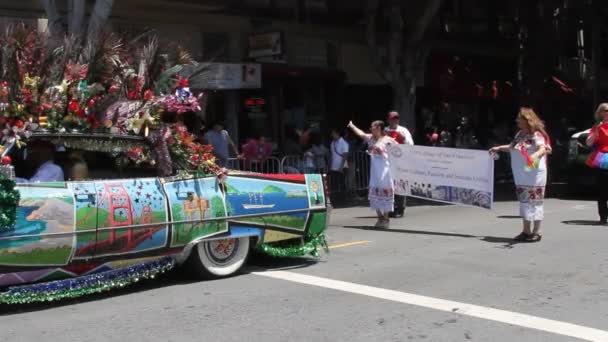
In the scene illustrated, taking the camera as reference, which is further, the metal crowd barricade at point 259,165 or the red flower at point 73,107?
the metal crowd barricade at point 259,165

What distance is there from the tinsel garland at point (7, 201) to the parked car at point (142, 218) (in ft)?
0.23

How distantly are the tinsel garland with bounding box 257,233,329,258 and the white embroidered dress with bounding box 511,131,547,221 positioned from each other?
2.77 metres

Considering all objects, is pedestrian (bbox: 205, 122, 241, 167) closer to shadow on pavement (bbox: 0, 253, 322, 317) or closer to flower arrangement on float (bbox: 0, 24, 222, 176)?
shadow on pavement (bbox: 0, 253, 322, 317)

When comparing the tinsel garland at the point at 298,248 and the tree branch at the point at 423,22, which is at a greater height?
the tree branch at the point at 423,22

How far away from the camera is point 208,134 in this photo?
1508 cm

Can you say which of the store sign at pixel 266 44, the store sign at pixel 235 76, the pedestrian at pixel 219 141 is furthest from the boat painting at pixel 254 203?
the store sign at pixel 266 44

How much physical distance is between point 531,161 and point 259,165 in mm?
6790

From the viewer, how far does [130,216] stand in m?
6.56

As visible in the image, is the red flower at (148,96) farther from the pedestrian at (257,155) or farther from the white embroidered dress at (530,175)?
the pedestrian at (257,155)

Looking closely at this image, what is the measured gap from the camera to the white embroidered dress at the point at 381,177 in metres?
10.8

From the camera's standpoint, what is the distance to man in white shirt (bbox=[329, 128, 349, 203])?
15.5 m

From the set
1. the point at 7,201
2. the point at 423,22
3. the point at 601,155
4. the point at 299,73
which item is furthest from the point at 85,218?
the point at 299,73

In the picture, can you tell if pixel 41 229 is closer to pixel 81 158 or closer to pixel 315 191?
pixel 81 158

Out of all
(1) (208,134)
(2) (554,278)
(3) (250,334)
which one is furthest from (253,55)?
(3) (250,334)
